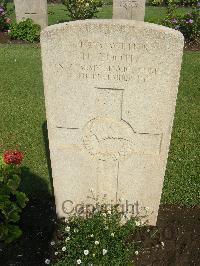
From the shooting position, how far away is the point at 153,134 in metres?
2.90

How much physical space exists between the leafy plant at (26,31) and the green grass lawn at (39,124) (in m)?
0.94

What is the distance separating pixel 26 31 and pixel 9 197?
24.1 feet

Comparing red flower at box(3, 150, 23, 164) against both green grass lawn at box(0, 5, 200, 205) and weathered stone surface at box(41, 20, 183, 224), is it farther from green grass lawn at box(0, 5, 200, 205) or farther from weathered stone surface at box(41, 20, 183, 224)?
green grass lawn at box(0, 5, 200, 205)

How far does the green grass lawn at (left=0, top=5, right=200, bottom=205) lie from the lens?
429 centimetres

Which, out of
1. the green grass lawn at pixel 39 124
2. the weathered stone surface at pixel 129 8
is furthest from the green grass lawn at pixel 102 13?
the green grass lawn at pixel 39 124

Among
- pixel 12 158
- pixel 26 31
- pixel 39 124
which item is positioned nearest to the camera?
pixel 12 158

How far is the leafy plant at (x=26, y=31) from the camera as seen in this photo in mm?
9578

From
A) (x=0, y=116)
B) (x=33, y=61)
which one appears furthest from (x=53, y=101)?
(x=33, y=61)

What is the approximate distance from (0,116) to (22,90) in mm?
1106

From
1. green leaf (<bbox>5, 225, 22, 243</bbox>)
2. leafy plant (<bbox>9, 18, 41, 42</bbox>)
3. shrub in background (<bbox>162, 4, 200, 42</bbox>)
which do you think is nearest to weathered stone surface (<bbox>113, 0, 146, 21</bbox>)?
shrub in background (<bbox>162, 4, 200, 42</bbox>)

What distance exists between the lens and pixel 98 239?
119 inches

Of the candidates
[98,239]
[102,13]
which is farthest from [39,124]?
[102,13]

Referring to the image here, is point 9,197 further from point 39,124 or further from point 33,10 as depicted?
point 33,10

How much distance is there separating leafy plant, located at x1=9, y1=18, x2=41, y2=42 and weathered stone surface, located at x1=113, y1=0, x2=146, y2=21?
2208 millimetres
